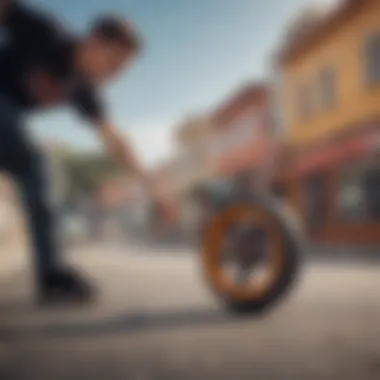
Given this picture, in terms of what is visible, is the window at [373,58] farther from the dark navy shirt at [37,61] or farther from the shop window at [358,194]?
the dark navy shirt at [37,61]

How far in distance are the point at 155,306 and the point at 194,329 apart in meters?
0.32

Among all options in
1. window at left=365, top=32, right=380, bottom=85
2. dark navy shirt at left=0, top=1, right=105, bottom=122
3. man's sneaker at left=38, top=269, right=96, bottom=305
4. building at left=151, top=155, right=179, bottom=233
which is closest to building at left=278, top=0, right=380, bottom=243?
window at left=365, top=32, right=380, bottom=85

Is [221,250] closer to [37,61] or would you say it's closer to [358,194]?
[37,61]

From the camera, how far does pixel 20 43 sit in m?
1.44

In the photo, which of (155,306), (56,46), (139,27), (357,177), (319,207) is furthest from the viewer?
(357,177)

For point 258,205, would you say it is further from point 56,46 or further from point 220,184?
point 56,46

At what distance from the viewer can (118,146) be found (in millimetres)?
1380

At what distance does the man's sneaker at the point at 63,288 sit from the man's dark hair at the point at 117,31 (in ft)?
1.82

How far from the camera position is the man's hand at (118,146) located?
1.38m

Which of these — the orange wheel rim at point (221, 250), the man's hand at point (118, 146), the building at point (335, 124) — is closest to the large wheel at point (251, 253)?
the orange wheel rim at point (221, 250)

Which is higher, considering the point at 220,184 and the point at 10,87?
the point at 10,87

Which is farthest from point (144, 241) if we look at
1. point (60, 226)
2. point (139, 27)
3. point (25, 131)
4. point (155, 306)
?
point (139, 27)

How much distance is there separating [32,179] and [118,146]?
30cm

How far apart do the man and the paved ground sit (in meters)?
0.11
